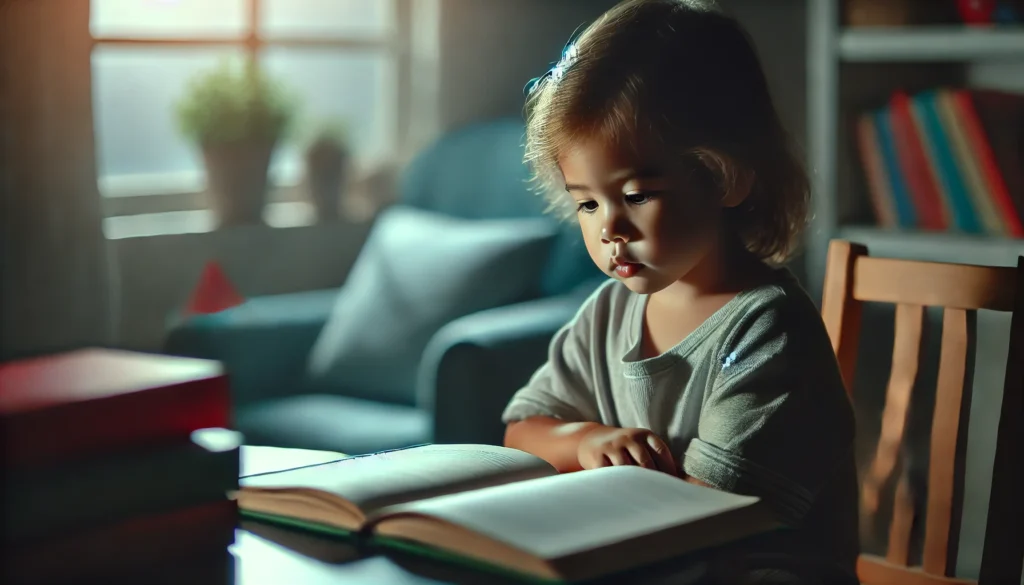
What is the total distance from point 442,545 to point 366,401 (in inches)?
48.2

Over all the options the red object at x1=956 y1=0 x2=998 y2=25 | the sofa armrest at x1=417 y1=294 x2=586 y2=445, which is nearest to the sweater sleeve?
the sofa armrest at x1=417 y1=294 x2=586 y2=445

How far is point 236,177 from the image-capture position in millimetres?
2174

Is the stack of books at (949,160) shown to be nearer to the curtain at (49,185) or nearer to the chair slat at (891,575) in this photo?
the chair slat at (891,575)

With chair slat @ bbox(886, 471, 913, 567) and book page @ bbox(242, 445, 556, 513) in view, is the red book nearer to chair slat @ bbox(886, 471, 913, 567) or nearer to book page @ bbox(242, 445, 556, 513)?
book page @ bbox(242, 445, 556, 513)

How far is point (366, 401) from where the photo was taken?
6.02 feet

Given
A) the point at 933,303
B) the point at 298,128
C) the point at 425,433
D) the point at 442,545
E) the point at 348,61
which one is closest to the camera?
the point at 442,545

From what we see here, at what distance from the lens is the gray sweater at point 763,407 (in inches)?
30.3

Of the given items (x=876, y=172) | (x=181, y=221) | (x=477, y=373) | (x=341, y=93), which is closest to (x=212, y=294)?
(x=181, y=221)

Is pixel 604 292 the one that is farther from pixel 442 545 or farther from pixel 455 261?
pixel 455 261

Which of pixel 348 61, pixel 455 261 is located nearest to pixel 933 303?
pixel 455 261

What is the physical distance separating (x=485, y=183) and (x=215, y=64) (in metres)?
0.59

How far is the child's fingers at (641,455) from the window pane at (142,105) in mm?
1588

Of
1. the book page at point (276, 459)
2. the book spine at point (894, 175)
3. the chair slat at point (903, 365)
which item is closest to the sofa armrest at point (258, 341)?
the book page at point (276, 459)

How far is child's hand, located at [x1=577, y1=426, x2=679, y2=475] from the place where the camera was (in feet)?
2.54
